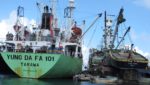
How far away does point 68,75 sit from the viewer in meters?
90.3

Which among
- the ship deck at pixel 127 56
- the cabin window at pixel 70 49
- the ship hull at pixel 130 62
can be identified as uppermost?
the cabin window at pixel 70 49

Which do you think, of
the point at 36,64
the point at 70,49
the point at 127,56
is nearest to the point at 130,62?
the point at 127,56

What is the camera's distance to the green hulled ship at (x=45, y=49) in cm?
8012

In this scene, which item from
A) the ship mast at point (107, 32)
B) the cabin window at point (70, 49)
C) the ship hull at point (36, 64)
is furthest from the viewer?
the ship mast at point (107, 32)

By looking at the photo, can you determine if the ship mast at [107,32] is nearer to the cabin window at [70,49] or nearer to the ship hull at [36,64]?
the cabin window at [70,49]

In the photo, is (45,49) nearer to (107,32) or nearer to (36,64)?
(36,64)

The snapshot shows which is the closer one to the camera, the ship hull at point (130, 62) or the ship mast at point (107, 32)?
the ship hull at point (130, 62)

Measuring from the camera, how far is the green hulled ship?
8012 centimetres

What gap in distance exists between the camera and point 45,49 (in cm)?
8525

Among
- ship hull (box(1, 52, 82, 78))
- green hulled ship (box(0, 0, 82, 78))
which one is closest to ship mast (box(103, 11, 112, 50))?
green hulled ship (box(0, 0, 82, 78))

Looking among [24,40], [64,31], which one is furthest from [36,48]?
[64,31]

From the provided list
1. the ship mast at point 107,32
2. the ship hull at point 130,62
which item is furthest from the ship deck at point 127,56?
the ship mast at point 107,32

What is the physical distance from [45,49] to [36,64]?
236 inches

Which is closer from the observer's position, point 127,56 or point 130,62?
point 130,62
